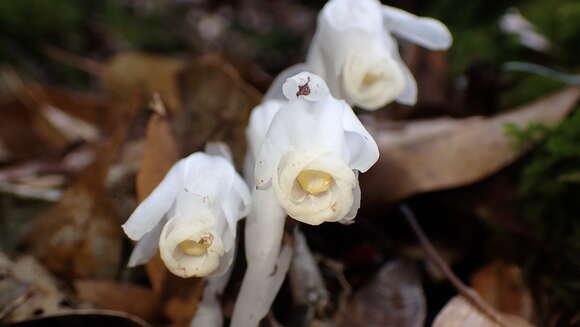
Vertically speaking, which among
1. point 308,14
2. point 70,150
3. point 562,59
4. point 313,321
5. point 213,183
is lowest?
point 308,14

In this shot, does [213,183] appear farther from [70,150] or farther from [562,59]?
[562,59]

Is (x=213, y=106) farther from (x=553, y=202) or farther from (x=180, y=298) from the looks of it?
(x=553, y=202)

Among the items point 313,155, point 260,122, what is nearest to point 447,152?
point 260,122

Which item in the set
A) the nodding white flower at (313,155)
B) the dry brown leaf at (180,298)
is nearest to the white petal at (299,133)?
the nodding white flower at (313,155)

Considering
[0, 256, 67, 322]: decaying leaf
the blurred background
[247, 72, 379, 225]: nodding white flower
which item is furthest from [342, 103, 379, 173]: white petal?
[0, 256, 67, 322]: decaying leaf

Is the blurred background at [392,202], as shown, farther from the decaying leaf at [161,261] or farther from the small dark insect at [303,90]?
the small dark insect at [303,90]

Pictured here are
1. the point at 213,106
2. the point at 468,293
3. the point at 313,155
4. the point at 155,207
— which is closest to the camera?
the point at 313,155

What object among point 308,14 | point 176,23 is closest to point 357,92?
point 176,23
